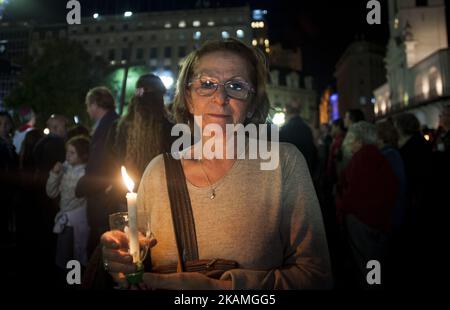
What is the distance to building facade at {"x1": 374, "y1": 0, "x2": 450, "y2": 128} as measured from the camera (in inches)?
1743

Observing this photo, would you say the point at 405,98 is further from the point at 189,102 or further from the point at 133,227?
the point at 133,227

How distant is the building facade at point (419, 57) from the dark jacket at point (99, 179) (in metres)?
46.4

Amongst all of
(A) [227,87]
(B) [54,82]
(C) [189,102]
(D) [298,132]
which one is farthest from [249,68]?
(B) [54,82]

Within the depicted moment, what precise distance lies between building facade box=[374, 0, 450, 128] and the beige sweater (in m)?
47.5

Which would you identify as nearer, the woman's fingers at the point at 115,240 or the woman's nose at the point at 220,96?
the woman's fingers at the point at 115,240

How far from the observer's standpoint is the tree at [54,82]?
33.1m

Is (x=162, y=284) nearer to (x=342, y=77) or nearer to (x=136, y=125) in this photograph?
(x=136, y=125)

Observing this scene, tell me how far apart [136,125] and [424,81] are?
5544 centimetres

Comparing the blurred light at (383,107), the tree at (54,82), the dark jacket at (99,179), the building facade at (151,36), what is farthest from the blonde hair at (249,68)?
A: the blurred light at (383,107)

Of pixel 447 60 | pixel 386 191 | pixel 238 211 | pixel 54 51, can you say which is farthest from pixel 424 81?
pixel 238 211

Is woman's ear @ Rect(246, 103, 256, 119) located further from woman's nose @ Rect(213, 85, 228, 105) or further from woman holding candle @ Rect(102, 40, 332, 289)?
woman's nose @ Rect(213, 85, 228, 105)

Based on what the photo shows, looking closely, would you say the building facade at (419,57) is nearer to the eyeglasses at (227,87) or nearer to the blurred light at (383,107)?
the blurred light at (383,107)

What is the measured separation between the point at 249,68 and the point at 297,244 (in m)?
0.93

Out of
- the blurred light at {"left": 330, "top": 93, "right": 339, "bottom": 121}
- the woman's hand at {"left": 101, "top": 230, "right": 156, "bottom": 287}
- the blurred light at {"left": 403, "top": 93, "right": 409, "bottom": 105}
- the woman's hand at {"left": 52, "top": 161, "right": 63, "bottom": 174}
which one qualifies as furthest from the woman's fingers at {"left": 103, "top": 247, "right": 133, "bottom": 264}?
the blurred light at {"left": 330, "top": 93, "right": 339, "bottom": 121}
